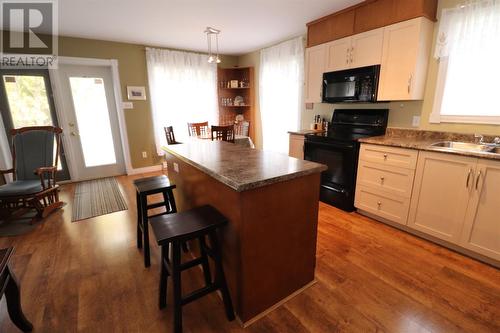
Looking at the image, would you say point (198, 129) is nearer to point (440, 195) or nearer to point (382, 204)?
point (382, 204)

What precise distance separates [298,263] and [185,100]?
4216 millimetres

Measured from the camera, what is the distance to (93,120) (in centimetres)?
429

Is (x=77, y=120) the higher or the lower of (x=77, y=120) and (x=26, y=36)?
the lower

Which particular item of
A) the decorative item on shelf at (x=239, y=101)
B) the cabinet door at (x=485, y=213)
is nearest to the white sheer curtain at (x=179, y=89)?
the decorative item on shelf at (x=239, y=101)

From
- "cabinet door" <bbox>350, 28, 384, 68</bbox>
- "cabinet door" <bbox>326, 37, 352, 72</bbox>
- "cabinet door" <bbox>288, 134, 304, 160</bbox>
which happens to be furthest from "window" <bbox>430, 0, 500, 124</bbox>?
"cabinet door" <bbox>288, 134, 304, 160</bbox>

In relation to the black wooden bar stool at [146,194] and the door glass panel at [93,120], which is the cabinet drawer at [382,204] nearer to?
the black wooden bar stool at [146,194]

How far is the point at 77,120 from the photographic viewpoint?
13.6 feet

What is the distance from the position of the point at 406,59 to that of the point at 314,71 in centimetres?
119

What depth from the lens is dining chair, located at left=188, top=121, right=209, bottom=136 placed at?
185 inches

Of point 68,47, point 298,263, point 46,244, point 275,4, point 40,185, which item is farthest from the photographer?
point 68,47

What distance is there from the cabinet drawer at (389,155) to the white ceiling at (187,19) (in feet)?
5.58

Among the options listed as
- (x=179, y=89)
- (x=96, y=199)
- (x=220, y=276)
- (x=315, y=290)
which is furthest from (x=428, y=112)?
(x=96, y=199)

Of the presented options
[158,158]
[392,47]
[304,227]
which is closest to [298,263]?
[304,227]

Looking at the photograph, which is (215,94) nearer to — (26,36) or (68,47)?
(68,47)
